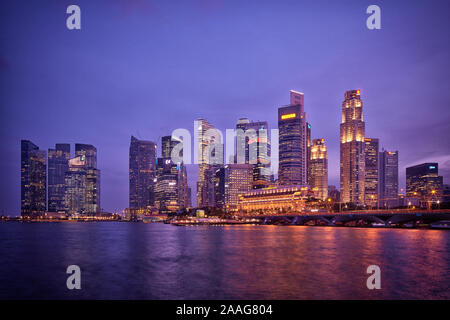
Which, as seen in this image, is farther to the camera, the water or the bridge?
the bridge

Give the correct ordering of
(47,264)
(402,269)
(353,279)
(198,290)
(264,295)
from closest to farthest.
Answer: (264,295)
(198,290)
(353,279)
(402,269)
(47,264)

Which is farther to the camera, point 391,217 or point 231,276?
point 391,217

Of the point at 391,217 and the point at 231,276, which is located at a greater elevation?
the point at 231,276

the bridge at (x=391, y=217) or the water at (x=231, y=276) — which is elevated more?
the water at (x=231, y=276)

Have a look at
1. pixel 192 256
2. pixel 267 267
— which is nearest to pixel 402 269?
pixel 267 267

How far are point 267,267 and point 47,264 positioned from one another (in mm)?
29507

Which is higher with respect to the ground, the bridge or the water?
the water

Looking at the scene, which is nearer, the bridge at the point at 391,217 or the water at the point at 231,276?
the water at the point at 231,276
